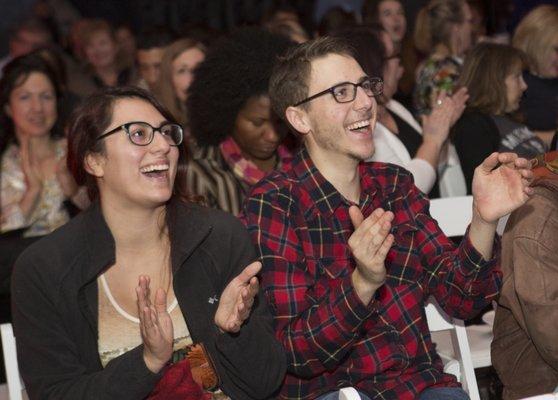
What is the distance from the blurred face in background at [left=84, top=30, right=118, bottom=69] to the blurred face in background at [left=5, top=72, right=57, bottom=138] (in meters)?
2.84

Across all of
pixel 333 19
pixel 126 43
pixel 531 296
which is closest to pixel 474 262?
pixel 531 296

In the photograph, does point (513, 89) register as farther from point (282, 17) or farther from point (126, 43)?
point (126, 43)

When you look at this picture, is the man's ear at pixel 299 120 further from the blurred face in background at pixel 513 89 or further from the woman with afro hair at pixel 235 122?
the blurred face in background at pixel 513 89

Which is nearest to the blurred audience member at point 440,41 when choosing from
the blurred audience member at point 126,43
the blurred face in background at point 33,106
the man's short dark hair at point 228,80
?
the man's short dark hair at point 228,80

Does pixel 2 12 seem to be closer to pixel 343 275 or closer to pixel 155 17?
pixel 155 17

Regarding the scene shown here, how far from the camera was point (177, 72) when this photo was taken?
5512 millimetres

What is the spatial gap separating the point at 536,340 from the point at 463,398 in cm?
28

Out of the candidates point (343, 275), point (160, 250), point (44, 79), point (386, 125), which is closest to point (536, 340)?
point (343, 275)

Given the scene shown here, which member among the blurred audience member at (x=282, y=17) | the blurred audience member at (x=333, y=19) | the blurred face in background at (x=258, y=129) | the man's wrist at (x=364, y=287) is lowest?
the man's wrist at (x=364, y=287)

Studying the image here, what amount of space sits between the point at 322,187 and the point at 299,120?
239 mm

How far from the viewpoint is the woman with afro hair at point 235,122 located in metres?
4.24

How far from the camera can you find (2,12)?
29.3 feet

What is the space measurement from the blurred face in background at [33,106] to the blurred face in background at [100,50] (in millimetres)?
2840

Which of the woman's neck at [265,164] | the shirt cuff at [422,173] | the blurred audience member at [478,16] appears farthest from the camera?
the blurred audience member at [478,16]
